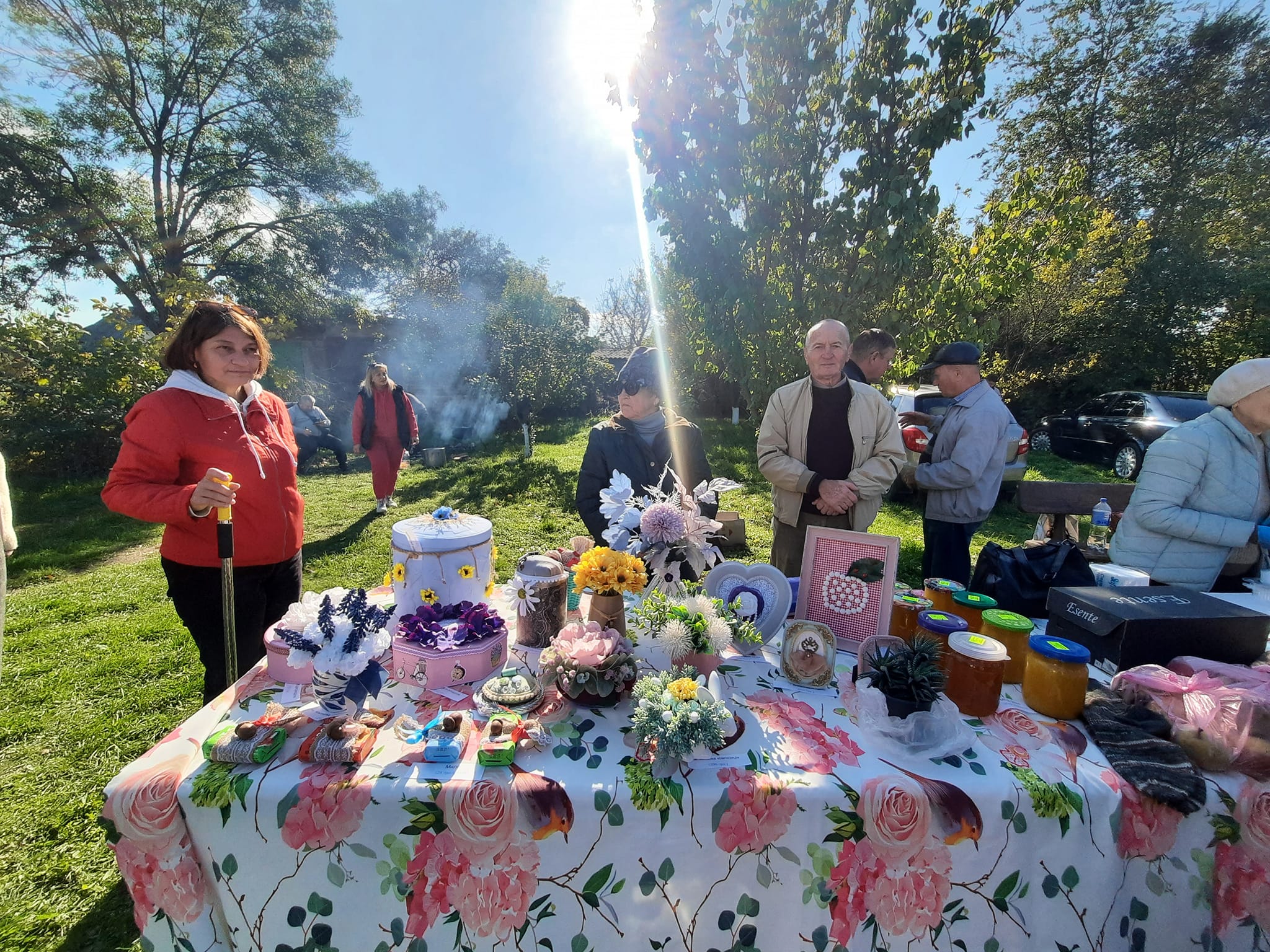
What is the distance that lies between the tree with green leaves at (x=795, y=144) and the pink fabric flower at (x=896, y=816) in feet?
13.7

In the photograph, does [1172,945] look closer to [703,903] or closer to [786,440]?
[703,903]

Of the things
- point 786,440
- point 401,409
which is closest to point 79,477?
point 401,409

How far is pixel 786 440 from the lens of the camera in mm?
2686

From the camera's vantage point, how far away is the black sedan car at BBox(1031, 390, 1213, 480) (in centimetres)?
891

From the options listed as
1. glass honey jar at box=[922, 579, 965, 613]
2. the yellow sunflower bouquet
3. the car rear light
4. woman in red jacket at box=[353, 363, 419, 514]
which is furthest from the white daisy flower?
woman in red jacket at box=[353, 363, 419, 514]

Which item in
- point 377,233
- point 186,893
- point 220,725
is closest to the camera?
point 186,893

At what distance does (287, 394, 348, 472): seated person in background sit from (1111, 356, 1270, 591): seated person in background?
1042cm

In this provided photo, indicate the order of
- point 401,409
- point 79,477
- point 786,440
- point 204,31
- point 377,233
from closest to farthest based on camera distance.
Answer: point 786,440 < point 401,409 < point 79,477 < point 204,31 < point 377,233

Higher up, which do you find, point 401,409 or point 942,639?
point 401,409

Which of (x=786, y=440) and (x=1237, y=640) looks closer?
(x=1237, y=640)

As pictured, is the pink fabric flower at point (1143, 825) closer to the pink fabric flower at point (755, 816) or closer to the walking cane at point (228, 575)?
the pink fabric flower at point (755, 816)

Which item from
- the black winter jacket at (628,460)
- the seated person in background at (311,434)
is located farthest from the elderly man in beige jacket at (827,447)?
the seated person in background at (311,434)

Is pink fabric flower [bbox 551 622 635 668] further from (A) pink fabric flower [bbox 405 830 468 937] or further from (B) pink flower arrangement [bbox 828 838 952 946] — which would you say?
(B) pink flower arrangement [bbox 828 838 952 946]

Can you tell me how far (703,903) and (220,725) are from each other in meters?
1.12
